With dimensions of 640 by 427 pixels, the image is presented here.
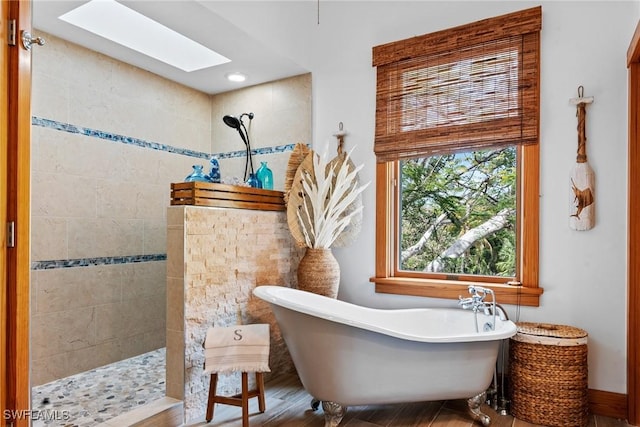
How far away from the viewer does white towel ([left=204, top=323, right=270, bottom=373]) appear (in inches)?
83.0

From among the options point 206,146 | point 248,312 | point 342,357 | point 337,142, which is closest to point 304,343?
point 342,357

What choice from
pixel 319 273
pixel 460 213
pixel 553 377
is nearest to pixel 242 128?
pixel 319 273

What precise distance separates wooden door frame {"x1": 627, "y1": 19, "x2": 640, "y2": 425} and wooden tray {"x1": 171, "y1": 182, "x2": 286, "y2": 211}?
216 cm

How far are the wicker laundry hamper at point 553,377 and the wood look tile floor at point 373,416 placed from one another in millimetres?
120

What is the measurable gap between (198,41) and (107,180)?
4.00 ft

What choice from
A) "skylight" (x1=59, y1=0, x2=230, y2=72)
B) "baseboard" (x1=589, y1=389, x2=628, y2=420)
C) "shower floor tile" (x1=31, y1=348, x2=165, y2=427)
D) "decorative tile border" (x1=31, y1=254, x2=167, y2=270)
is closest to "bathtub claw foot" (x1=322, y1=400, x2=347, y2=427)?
"shower floor tile" (x1=31, y1=348, x2=165, y2=427)

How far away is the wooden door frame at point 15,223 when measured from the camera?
146cm

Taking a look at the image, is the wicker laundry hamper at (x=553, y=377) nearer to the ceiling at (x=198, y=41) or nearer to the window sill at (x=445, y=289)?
the window sill at (x=445, y=289)

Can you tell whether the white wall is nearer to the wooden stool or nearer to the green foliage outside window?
the green foliage outside window

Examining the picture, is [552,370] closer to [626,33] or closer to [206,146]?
[626,33]

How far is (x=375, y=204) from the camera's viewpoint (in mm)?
3100

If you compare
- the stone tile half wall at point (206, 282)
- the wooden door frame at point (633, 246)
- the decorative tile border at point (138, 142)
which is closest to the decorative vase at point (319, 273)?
the stone tile half wall at point (206, 282)

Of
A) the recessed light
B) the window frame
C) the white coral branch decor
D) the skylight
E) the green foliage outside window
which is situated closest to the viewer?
the skylight

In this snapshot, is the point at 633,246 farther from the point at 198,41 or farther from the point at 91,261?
the point at 91,261
